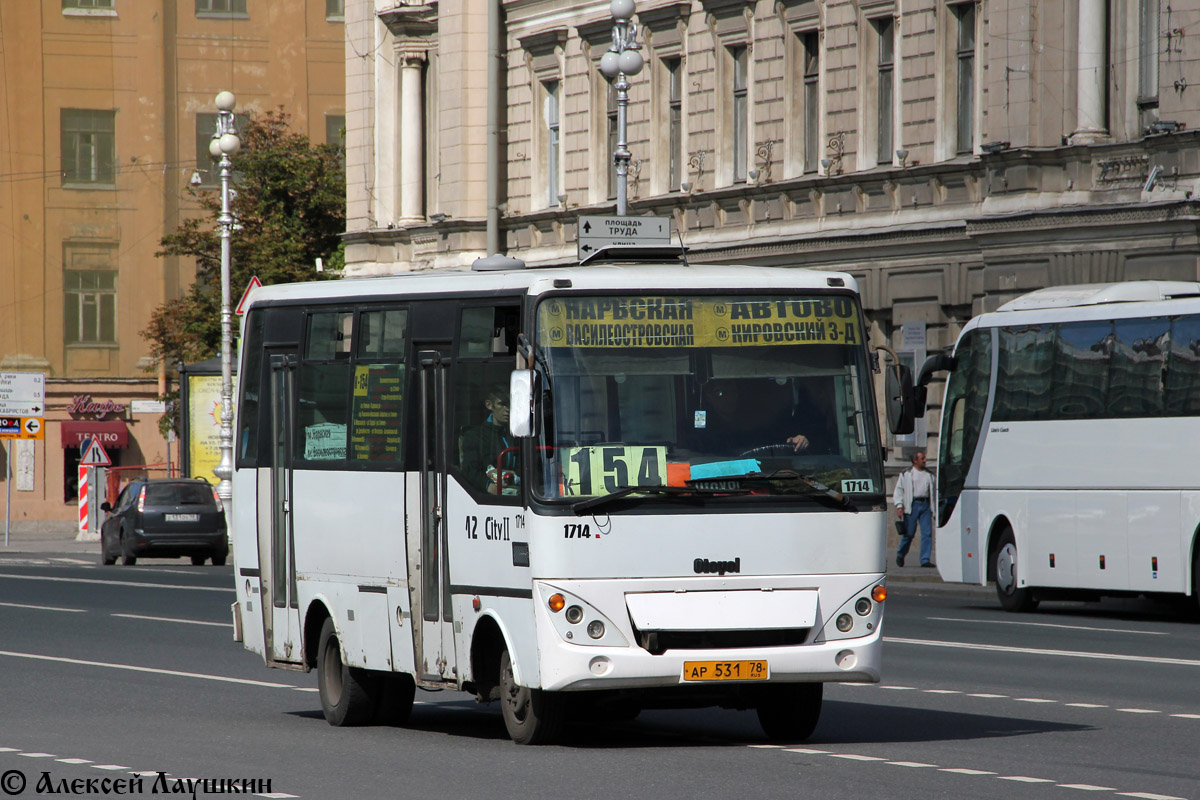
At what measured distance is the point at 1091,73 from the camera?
33.0m

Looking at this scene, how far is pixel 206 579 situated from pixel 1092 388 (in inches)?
571

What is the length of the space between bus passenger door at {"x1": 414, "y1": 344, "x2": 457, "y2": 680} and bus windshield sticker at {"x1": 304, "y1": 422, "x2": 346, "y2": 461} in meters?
0.93

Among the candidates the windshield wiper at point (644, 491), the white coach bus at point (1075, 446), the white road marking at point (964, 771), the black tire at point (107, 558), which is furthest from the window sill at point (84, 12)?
the white road marking at point (964, 771)

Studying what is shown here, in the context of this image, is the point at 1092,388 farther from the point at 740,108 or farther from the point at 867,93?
the point at 740,108

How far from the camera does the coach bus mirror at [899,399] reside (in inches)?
541

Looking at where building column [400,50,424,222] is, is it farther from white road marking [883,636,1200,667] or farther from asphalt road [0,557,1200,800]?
white road marking [883,636,1200,667]

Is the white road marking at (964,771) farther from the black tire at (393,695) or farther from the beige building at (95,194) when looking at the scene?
the beige building at (95,194)

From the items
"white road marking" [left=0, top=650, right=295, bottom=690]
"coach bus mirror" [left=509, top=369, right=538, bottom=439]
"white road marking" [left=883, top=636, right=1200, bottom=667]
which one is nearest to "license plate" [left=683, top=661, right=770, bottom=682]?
"coach bus mirror" [left=509, top=369, right=538, bottom=439]

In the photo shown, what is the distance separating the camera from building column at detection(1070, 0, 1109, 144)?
32844 millimetres

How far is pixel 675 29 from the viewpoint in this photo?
43.3 meters

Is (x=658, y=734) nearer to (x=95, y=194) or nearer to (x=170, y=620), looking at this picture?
(x=170, y=620)

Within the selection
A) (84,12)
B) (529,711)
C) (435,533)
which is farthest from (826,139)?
(84,12)

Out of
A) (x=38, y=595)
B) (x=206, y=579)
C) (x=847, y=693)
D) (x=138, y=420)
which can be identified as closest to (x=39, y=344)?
(x=138, y=420)

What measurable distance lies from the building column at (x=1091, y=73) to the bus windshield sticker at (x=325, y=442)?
66.0ft
